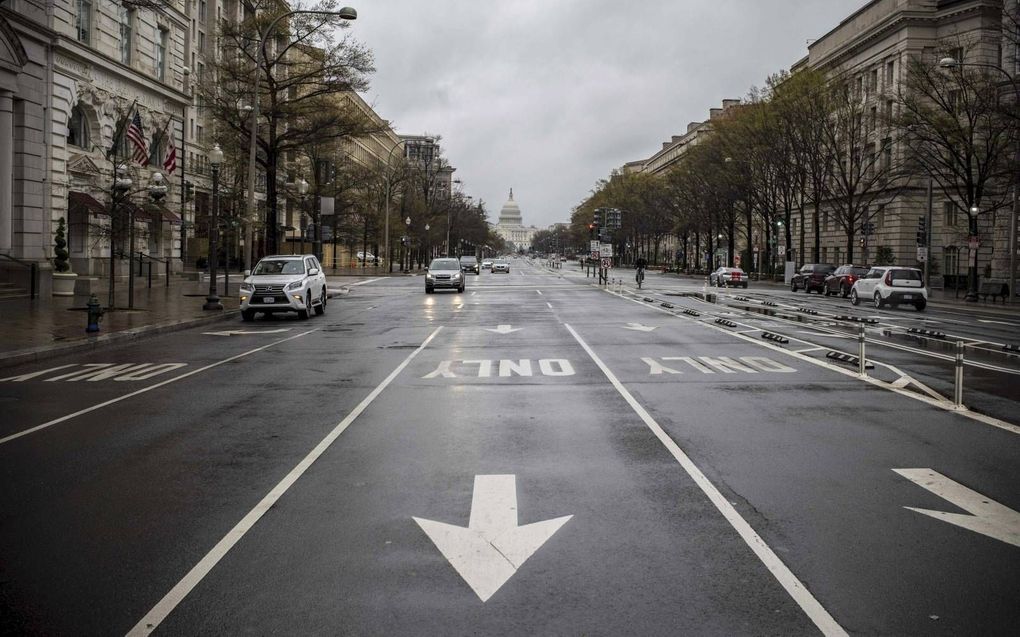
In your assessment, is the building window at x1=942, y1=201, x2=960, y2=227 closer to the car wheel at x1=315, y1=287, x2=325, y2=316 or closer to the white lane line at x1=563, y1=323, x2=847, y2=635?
the car wheel at x1=315, y1=287, x2=325, y2=316

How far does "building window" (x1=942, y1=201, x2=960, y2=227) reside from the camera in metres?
61.9

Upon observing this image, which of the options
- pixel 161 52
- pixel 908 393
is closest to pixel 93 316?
pixel 908 393

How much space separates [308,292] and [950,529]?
23.0 m

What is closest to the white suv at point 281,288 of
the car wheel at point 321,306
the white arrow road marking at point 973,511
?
the car wheel at point 321,306

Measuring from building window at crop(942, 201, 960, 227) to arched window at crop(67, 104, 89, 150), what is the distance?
54.3m

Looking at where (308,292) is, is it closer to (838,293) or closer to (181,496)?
(181,496)

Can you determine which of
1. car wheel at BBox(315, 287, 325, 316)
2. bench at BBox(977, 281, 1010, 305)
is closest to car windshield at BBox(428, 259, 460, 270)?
car wheel at BBox(315, 287, 325, 316)

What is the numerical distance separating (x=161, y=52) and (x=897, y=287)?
3698 cm

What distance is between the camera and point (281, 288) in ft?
85.0

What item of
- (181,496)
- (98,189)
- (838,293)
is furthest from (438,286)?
(181,496)

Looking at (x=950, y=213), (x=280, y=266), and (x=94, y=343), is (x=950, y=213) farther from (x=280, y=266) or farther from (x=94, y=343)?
(x=94, y=343)

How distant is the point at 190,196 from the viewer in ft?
170

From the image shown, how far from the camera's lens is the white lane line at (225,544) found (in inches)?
180

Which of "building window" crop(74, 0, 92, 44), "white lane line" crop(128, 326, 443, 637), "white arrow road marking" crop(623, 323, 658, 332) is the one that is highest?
"building window" crop(74, 0, 92, 44)
